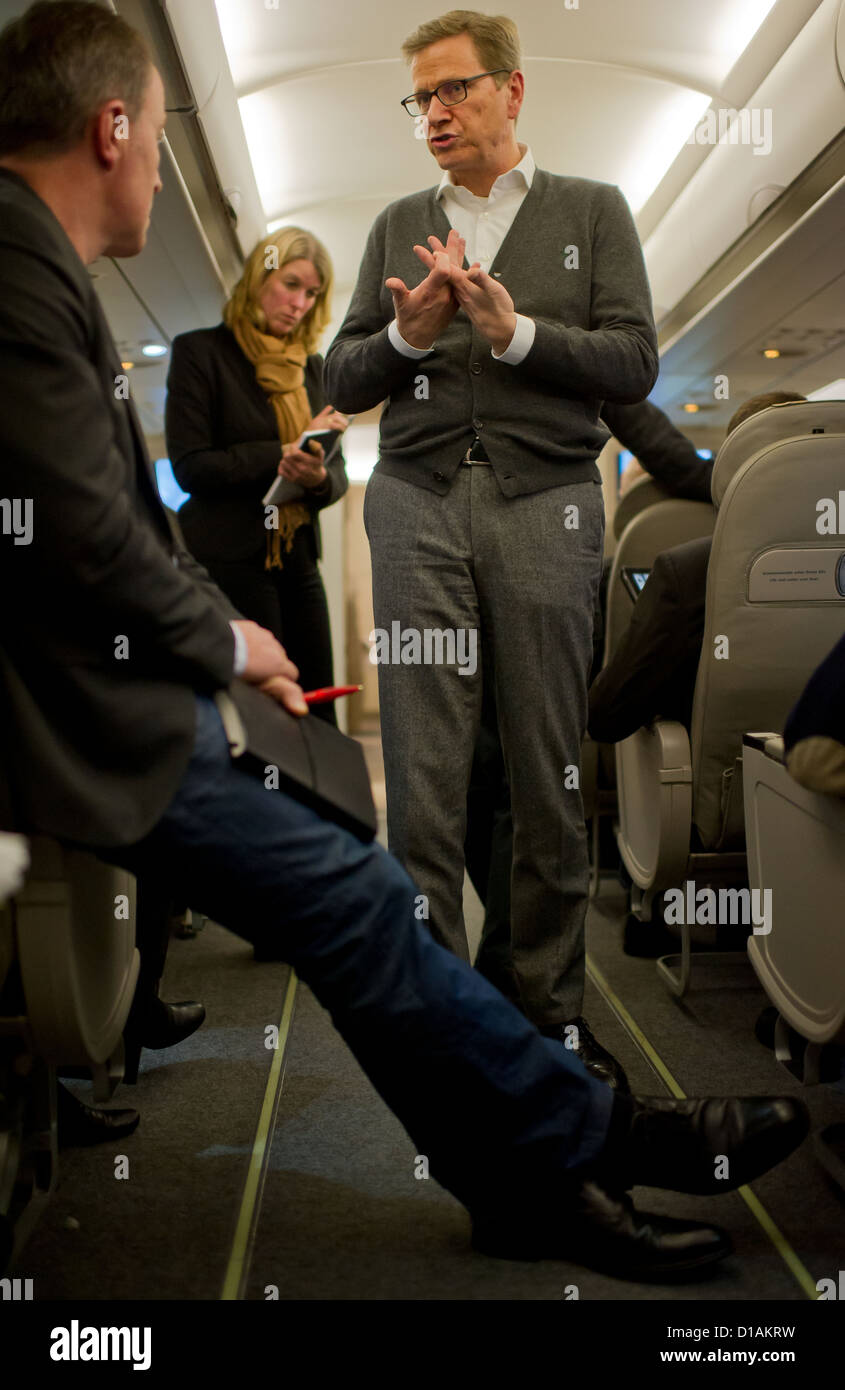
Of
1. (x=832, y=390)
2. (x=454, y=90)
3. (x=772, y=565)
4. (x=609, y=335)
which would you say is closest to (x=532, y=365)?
(x=609, y=335)

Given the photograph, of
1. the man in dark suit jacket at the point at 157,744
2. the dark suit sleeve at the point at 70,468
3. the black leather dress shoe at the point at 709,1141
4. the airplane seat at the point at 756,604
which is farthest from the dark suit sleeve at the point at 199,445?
the black leather dress shoe at the point at 709,1141

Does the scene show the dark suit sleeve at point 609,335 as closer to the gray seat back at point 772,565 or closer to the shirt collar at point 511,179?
the shirt collar at point 511,179

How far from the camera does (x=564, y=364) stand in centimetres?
202

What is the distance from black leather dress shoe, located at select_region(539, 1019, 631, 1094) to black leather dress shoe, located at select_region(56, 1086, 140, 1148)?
0.79m

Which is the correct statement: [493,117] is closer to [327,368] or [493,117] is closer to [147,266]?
[327,368]

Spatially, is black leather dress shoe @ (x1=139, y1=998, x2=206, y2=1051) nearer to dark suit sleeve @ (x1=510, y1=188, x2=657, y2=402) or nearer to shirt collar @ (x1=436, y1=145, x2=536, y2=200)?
dark suit sleeve @ (x1=510, y1=188, x2=657, y2=402)

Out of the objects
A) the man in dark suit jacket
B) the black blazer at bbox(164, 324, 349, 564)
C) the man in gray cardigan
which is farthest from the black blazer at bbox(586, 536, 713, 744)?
the man in dark suit jacket

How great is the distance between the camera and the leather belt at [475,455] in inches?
83.4

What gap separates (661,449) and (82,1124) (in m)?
→ 2.53

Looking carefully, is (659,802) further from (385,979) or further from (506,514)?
(385,979)

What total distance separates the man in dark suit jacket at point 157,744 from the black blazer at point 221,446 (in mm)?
1607

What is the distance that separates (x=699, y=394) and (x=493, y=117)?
27.2 feet

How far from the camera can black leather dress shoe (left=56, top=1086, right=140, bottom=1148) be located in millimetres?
1991
